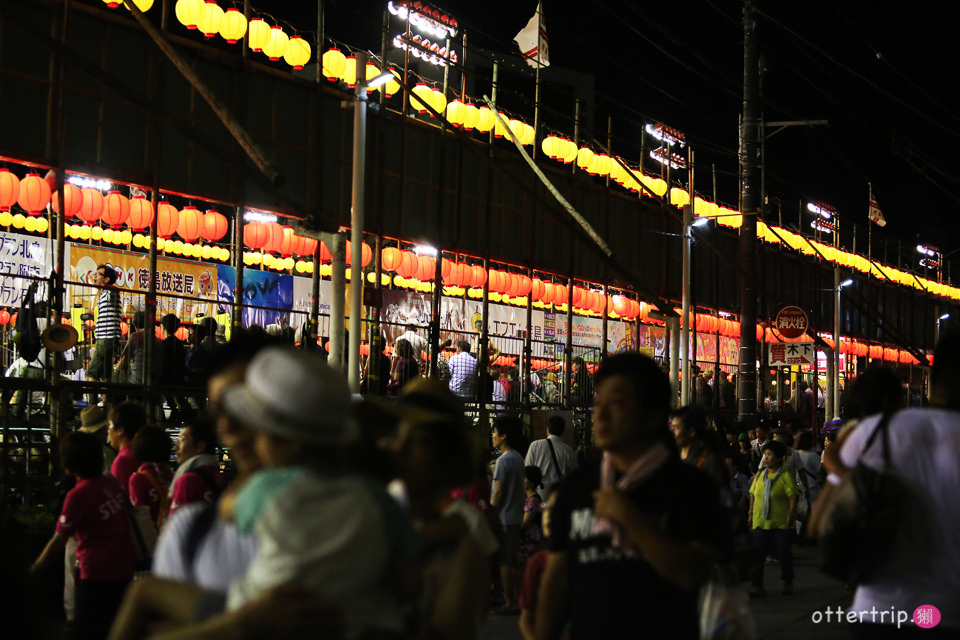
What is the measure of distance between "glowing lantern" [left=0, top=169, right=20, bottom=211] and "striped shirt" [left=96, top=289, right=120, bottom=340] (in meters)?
3.71

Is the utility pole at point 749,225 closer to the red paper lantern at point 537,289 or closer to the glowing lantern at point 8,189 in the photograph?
the red paper lantern at point 537,289

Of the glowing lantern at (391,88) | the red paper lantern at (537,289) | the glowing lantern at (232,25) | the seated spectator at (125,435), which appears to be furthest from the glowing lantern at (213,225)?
the seated spectator at (125,435)

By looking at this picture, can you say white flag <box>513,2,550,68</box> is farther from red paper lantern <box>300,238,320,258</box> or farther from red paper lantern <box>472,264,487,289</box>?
red paper lantern <box>300,238,320,258</box>

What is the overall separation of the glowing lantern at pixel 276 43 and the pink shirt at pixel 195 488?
13.8 meters

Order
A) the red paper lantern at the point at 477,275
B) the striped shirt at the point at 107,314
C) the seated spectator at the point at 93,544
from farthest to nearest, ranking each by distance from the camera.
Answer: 1. the red paper lantern at the point at 477,275
2. the striped shirt at the point at 107,314
3. the seated spectator at the point at 93,544

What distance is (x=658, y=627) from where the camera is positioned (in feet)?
11.0

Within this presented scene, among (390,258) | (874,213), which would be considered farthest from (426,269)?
(874,213)

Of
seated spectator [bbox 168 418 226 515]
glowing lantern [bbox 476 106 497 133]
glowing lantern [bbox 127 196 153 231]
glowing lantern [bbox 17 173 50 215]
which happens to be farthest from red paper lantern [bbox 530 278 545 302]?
seated spectator [bbox 168 418 226 515]

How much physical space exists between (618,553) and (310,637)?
150 cm

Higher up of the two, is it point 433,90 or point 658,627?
Result: point 433,90

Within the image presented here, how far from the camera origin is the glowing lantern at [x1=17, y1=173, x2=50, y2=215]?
50.6 ft

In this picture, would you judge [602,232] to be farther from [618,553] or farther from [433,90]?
[618,553]

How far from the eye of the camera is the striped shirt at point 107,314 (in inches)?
504

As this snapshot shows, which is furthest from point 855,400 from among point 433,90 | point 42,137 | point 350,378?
point 433,90
